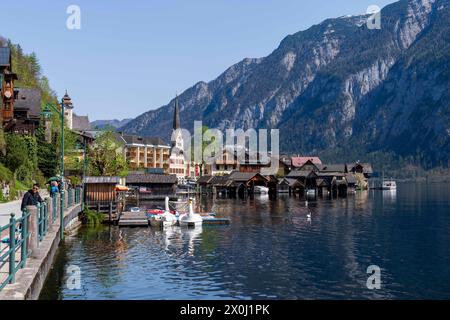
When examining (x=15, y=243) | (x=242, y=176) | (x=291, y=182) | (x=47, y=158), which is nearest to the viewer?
(x=15, y=243)

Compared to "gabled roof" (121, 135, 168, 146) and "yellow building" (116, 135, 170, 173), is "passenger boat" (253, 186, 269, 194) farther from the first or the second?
"gabled roof" (121, 135, 168, 146)

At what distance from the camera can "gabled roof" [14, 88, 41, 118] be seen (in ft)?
273

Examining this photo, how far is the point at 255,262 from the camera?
36.6 meters

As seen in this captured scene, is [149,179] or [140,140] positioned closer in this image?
[149,179]

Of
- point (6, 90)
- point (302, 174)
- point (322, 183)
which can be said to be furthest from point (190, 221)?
point (322, 183)

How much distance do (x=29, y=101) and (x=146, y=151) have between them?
100.0 m

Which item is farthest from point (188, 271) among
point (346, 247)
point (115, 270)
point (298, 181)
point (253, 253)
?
point (298, 181)

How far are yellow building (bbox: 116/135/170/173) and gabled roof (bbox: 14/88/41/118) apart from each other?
86.1 m

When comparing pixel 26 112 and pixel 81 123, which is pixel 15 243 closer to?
pixel 26 112

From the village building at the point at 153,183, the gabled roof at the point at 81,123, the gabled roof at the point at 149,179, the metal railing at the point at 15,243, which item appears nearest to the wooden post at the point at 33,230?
the metal railing at the point at 15,243

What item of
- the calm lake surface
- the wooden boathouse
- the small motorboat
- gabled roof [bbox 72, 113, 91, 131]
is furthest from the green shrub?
gabled roof [bbox 72, 113, 91, 131]

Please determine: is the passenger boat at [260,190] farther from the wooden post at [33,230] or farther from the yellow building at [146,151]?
the wooden post at [33,230]

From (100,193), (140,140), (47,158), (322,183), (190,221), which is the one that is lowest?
(190,221)
